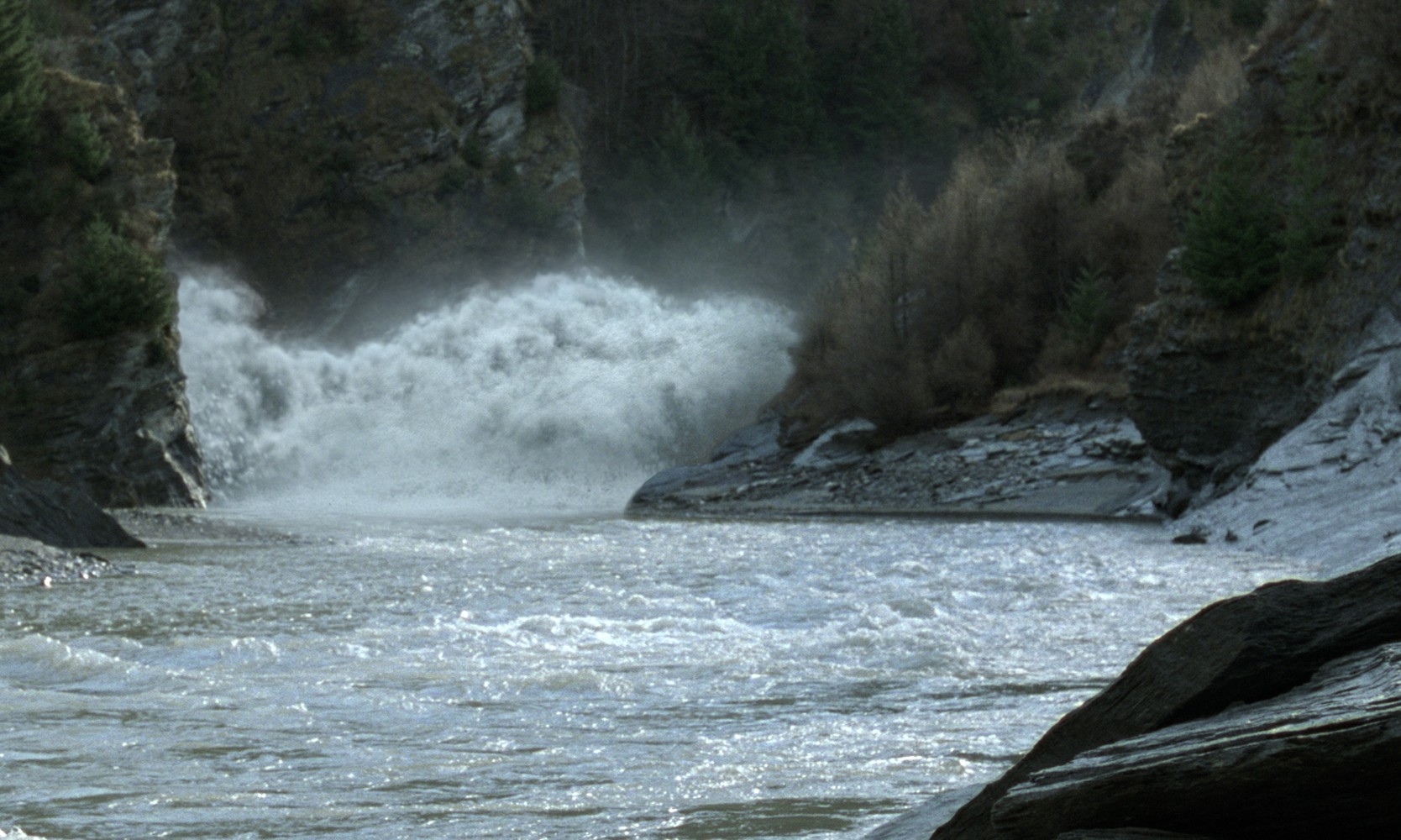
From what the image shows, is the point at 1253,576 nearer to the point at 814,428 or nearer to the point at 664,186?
the point at 814,428

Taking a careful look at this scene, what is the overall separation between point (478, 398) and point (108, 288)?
40.6 feet

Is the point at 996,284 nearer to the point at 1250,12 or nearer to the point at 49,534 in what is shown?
the point at 1250,12

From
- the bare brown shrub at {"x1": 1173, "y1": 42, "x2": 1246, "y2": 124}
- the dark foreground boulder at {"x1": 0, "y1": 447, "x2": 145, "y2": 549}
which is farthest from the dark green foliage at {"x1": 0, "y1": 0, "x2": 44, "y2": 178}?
the bare brown shrub at {"x1": 1173, "y1": 42, "x2": 1246, "y2": 124}

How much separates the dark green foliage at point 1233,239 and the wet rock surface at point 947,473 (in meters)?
3.82

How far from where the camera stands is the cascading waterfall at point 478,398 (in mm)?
38125

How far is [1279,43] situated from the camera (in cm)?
2631

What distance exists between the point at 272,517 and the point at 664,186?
122ft

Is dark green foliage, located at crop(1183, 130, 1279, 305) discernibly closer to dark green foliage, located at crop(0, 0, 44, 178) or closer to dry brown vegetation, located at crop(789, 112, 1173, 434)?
dry brown vegetation, located at crop(789, 112, 1173, 434)

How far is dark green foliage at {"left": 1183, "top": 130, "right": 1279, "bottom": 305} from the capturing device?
24547 mm

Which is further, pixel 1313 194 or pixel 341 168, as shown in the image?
pixel 341 168

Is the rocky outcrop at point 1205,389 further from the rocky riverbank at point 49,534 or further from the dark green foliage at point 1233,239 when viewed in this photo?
the rocky riverbank at point 49,534

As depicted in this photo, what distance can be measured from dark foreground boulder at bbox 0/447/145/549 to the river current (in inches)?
36.9

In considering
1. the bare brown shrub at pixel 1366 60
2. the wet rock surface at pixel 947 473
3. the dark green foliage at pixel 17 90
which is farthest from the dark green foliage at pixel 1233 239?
the dark green foliage at pixel 17 90

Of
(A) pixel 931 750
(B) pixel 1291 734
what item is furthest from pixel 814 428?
(B) pixel 1291 734
